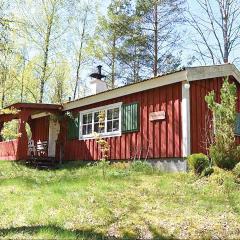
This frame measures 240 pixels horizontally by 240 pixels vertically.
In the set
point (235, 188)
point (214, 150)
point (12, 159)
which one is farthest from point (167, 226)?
point (12, 159)

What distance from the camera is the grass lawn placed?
652cm

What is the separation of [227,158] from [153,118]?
3.28 m

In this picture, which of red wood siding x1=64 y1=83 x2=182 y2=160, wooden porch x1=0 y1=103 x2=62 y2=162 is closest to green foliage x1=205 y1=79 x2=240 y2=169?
red wood siding x1=64 y1=83 x2=182 y2=160

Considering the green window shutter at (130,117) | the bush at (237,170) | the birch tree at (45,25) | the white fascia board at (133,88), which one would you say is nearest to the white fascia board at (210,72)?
the white fascia board at (133,88)

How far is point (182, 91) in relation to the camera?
40.7ft

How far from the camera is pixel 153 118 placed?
13.1 meters

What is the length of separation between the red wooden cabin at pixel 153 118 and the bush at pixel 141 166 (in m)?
0.30

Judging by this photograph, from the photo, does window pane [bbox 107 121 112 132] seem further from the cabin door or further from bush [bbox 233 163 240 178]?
bush [bbox 233 163 240 178]

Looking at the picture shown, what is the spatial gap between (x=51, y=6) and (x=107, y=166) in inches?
700

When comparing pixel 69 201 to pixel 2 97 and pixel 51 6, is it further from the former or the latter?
pixel 2 97

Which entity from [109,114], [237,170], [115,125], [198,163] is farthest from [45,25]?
[237,170]

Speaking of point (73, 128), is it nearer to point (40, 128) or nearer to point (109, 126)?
point (109, 126)

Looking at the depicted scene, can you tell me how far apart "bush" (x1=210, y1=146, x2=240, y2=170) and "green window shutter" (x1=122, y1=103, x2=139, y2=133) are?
12.3 feet

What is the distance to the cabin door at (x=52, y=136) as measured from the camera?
1862 cm
